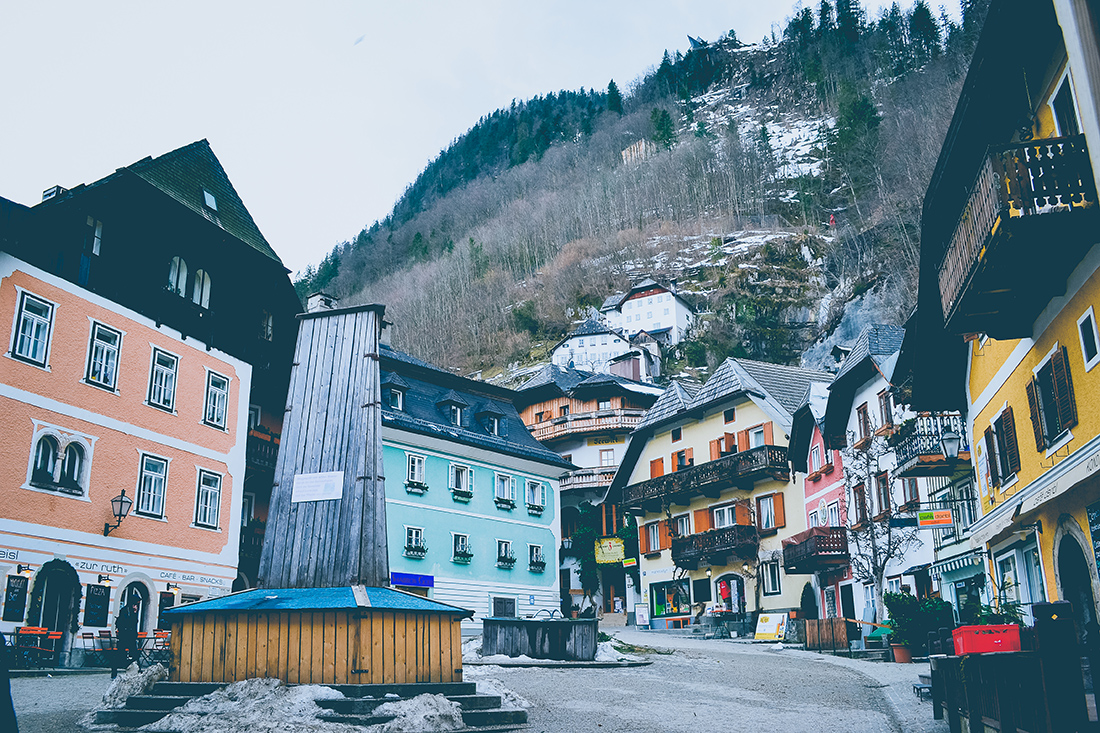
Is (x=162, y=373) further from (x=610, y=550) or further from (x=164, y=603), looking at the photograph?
(x=610, y=550)

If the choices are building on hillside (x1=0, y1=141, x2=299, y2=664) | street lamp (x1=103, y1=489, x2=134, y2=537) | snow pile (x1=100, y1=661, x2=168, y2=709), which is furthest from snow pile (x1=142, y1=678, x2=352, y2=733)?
street lamp (x1=103, y1=489, x2=134, y2=537)

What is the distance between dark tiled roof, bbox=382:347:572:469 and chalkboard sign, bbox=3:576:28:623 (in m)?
14.1

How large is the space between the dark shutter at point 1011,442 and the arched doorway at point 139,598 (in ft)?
61.8

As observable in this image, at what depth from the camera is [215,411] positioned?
26.7 meters

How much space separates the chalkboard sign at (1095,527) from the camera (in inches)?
490

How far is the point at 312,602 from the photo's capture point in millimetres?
12523

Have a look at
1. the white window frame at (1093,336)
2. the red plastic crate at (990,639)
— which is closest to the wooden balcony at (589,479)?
the white window frame at (1093,336)

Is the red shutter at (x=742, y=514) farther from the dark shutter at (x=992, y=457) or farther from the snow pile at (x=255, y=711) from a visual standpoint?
the snow pile at (x=255, y=711)

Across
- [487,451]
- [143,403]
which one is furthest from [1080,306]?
[487,451]

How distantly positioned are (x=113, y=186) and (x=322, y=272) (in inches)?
4370

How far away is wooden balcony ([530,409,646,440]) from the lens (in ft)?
173

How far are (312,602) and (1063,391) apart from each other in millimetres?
10594

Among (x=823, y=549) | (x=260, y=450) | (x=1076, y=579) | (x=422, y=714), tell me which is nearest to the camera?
(x=422, y=714)

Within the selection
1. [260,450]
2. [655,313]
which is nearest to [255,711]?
[260,450]
